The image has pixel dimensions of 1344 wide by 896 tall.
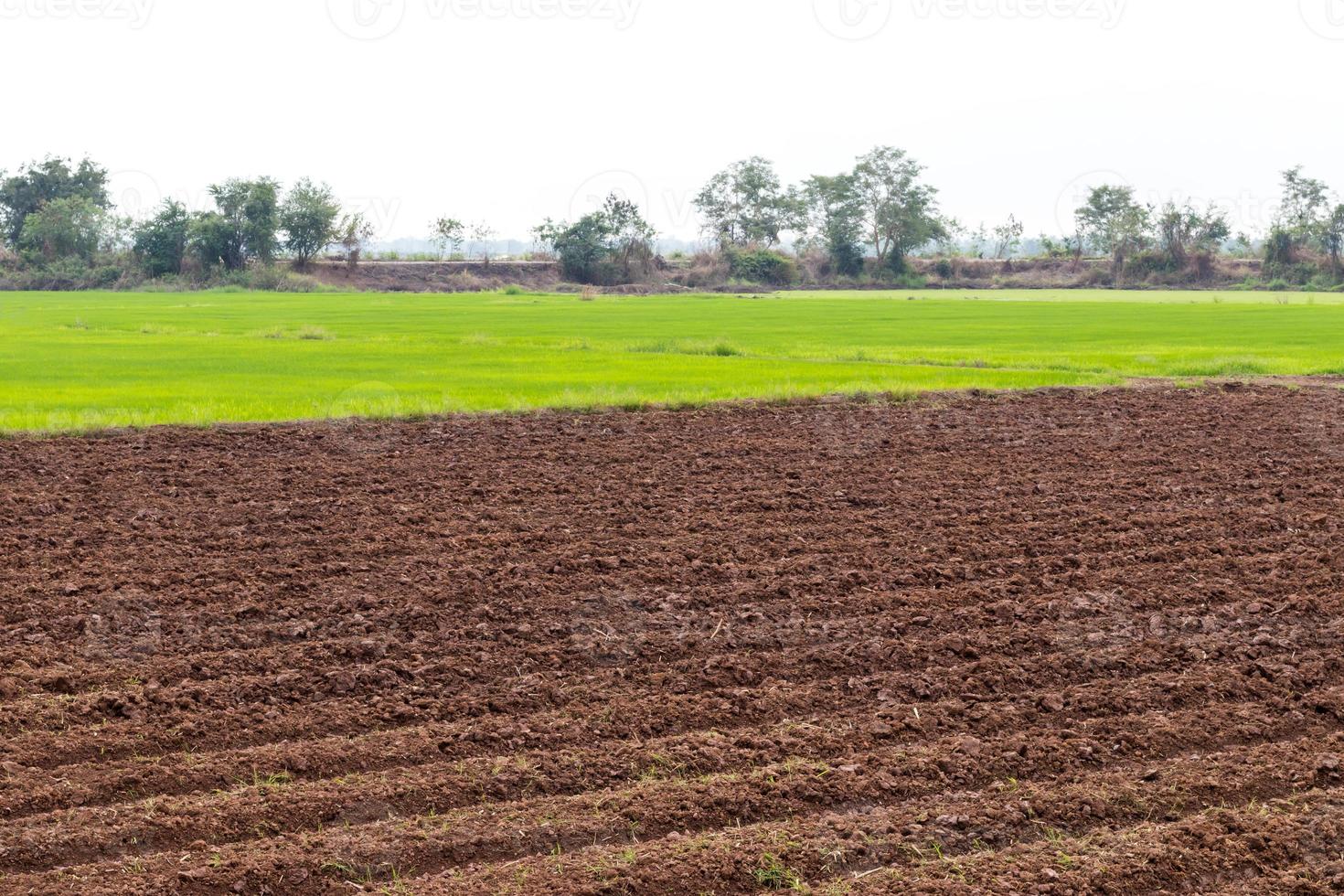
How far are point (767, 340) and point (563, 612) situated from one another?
92.2 ft

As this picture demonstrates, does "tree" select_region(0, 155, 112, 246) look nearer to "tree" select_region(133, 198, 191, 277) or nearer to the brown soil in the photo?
"tree" select_region(133, 198, 191, 277)

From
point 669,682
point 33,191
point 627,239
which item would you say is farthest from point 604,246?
point 669,682

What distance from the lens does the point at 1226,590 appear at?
946 centimetres

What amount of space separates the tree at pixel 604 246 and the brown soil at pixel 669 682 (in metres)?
89.6

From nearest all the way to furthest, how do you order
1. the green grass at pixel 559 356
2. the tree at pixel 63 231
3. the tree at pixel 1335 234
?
the green grass at pixel 559 356 < the tree at pixel 1335 234 < the tree at pixel 63 231

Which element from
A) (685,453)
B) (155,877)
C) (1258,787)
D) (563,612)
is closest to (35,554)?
(563,612)

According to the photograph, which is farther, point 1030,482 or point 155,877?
point 1030,482

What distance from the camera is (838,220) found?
119438 millimetres

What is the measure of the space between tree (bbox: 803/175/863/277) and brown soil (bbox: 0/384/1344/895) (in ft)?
331

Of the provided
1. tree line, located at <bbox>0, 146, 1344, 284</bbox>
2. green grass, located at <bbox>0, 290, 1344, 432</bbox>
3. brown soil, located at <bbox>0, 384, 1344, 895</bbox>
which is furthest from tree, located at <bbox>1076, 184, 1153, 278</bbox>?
brown soil, located at <bbox>0, 384, 1344, 895</bbox>

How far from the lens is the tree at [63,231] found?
102 metres

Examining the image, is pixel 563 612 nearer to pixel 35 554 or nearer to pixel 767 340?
pixel 35 554

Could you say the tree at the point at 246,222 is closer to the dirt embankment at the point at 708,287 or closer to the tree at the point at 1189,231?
the dirt embankment at the point at 708,287

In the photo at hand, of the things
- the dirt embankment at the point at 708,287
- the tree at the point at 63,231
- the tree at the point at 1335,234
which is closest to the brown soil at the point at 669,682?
the dirt embankment at the point at 708,287
